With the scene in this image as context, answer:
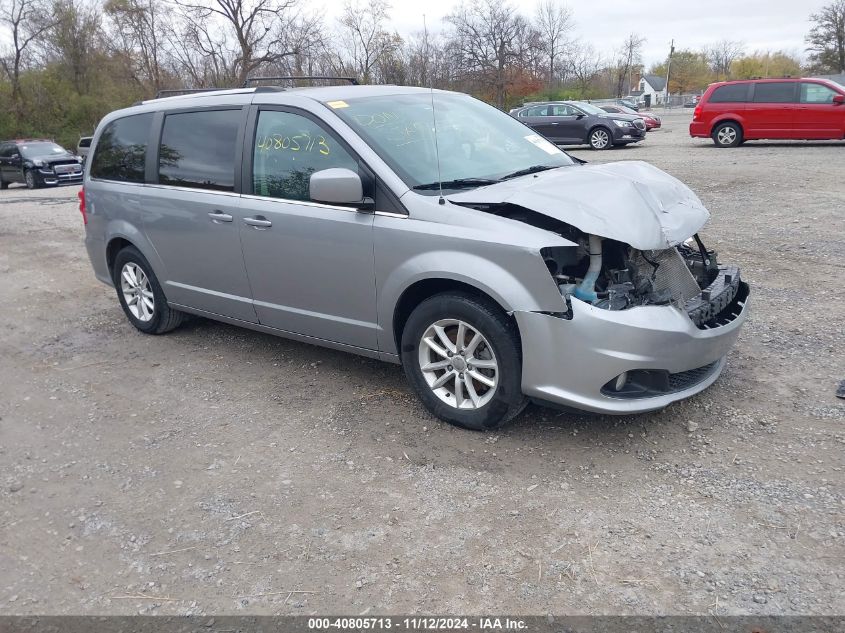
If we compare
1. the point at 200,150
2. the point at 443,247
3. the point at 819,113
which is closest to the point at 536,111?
the point at 819,113

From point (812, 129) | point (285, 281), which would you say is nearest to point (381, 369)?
point (285, 281)

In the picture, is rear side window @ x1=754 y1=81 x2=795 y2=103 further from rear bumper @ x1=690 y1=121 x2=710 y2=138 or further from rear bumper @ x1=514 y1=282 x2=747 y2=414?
rear bumper @ x1=514 y1=282 x2=747 y2=414

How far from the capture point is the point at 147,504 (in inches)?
136

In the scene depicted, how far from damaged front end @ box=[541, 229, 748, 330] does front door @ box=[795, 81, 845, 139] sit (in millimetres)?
15637

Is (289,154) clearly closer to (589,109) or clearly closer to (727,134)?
(727,134)

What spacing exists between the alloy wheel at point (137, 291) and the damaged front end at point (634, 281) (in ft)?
12.1

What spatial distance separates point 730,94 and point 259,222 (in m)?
17.4

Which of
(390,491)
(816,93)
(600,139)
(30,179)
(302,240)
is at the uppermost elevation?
(816,93)

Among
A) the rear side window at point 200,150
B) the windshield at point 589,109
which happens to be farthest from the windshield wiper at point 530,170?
the windshield at point 589,109

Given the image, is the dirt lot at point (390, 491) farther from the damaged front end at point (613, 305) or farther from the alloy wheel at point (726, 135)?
the alloy wheel at point (726, 135)

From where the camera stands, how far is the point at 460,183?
4.10 m

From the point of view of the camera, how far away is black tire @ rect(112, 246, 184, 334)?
226 inches

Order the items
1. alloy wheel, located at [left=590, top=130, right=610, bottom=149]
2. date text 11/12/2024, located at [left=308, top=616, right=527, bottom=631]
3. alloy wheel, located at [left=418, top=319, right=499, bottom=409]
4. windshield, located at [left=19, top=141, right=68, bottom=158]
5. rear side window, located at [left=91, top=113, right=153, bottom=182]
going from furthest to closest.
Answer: windshield, located at [left=19, top=141, right=68, bottom=158] → alloy wheel, located at [left=590, top=130, right=610, bottom=149] → rear side window, located at [left=91, top=113, right=153, bottom=182] → alloy wheel, located at [left=418, top=319, right=499, bottom=409] → date text 11/12/2024, located at [left=308, top=616, right=527, bottom=631]

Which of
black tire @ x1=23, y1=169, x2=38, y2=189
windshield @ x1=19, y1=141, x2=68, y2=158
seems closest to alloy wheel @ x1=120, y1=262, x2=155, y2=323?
black tire @ x1=23, y1=169, x2=38, y2=189
